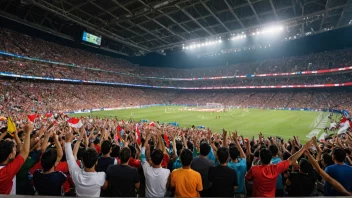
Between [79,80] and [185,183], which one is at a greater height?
[79,80]

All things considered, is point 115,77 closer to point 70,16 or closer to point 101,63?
point 101,63

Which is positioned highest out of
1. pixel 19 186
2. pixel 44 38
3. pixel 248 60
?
pixel 248 60

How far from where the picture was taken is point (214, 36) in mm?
43062

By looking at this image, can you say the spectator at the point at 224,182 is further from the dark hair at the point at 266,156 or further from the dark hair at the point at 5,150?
the dark hair at the point at 5,150

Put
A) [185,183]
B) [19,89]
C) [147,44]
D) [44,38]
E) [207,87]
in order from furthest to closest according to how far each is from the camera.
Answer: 1. [207,87]
2. [147,44]
3. [44,38]
4. [19,89]
5. [185,183]

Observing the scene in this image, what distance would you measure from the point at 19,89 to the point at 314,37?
258ft

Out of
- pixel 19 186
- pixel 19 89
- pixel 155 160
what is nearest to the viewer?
pixel 155 160

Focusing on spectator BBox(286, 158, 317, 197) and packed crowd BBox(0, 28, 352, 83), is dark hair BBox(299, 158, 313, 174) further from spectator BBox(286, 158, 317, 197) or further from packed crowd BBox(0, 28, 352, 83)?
packed crowd BBox(0, 28, 352, 83)

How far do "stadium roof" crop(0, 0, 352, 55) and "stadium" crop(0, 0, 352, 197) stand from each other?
0.25 meters

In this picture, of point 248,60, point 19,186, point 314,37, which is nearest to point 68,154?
point 19,186

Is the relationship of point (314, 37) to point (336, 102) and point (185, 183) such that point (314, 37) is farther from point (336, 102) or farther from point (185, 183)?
point (185, 183)

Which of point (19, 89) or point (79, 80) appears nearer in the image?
point (19, 89)

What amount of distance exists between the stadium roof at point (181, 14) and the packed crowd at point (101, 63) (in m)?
6.19

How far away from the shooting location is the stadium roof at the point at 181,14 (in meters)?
30.0
